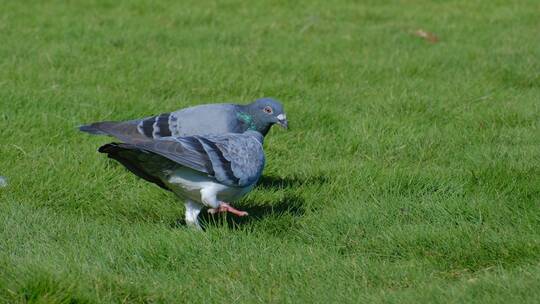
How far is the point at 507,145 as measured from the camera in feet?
23.2

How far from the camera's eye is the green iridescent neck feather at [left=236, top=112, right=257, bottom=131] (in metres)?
6.54

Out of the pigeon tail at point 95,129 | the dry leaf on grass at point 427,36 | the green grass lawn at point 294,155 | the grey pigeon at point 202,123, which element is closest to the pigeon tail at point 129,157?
the green grass lawn at point 294,155

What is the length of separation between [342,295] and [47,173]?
2677 millimetres

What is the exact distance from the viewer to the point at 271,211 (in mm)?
6008

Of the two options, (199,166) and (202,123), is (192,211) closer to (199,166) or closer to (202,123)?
(199,166)

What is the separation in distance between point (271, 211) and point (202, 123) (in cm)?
82

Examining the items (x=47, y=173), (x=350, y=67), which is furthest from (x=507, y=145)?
(x=47, y=173)

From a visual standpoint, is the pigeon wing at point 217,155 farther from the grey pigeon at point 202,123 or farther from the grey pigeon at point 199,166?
the grey pigeon at point 202,123

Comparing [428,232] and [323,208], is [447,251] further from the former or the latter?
[323,208]

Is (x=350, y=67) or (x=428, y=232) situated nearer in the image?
(x=428, y=232)

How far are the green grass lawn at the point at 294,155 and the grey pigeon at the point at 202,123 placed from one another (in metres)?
0.38

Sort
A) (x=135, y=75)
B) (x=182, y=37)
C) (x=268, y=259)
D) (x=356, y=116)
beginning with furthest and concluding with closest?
(x=182, y=37), (x=135, y=75), (x=356, y=116), (x=268, y=259)

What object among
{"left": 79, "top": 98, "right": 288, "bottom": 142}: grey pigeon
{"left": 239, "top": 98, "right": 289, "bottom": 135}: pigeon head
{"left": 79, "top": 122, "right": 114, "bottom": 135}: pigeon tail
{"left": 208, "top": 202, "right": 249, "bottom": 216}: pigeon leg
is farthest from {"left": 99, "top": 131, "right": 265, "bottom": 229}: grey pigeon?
{"left": 239, "top": 98, "right": 289, "bottom": 135}: pigeon head

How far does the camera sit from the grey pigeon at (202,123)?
20.7ft
